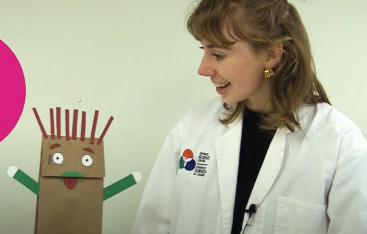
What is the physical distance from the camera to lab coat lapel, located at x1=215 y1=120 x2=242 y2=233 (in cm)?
113

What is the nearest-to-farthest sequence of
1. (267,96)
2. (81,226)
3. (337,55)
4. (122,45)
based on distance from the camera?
(81,226)
(267,96)
(122,45)
(337,55)

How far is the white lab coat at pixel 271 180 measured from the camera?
1052 mm

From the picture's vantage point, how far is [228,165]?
3.83 ft

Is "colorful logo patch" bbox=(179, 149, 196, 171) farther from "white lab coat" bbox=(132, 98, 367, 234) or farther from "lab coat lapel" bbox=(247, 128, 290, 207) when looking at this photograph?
"lab coat lapel" bbox=(247, 128, 290, 207)

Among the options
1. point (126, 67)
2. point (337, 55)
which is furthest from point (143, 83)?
point (337, 55)

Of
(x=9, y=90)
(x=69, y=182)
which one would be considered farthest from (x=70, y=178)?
(x=9, y=90)

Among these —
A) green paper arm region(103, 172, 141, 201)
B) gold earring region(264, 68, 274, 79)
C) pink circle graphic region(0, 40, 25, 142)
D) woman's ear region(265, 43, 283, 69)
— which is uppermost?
woman's ear region(265, 43, 283, 69)

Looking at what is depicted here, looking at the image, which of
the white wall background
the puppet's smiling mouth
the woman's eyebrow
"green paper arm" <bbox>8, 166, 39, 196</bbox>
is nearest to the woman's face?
the woman's eyebrow

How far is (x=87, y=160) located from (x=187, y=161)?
0.29m

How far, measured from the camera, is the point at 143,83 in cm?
133

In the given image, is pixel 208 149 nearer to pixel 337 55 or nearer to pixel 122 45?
pixel 122 45

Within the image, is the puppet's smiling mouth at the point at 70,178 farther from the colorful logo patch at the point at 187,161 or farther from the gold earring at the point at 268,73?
the gold earring at the point at 268,73

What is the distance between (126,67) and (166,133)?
0.83ft

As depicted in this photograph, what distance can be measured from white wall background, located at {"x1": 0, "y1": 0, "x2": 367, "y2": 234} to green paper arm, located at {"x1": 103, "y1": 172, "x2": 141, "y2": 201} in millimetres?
101
